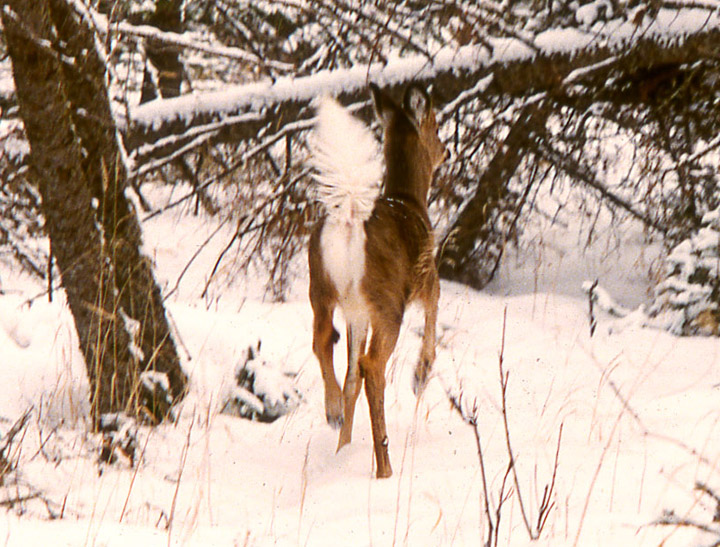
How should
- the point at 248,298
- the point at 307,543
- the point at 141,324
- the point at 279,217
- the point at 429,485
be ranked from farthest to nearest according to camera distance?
the point at 248,298 → the point at 279,217 → the point at 141,324 → the point at 429,485 → the point at 307,543

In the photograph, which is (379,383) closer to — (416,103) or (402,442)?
(402,442)

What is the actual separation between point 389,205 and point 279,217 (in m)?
1.02

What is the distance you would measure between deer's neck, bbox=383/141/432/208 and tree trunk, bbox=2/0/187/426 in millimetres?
1618

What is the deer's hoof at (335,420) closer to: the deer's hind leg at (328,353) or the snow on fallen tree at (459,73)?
the deer's hind leg at (328,353)

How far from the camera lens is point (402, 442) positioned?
4.59m

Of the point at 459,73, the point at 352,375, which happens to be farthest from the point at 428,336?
the point at 459,73

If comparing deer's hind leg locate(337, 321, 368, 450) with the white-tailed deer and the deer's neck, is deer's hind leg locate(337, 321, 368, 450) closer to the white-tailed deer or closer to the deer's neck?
the white-tailed deer

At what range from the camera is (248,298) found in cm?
754

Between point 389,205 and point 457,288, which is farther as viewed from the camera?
point 457,288

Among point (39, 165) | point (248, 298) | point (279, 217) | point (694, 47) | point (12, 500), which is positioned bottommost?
point (248, 298)

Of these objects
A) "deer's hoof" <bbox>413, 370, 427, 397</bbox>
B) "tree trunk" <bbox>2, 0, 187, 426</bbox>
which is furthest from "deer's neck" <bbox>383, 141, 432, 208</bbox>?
"tree trunk" <bbox>2, 0, 187, 426</bbox>

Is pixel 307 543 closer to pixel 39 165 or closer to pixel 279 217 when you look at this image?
pixel 39 165

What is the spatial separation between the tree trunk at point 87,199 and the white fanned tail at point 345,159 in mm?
1089

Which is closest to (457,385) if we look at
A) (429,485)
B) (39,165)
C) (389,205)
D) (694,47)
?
(389,205)
